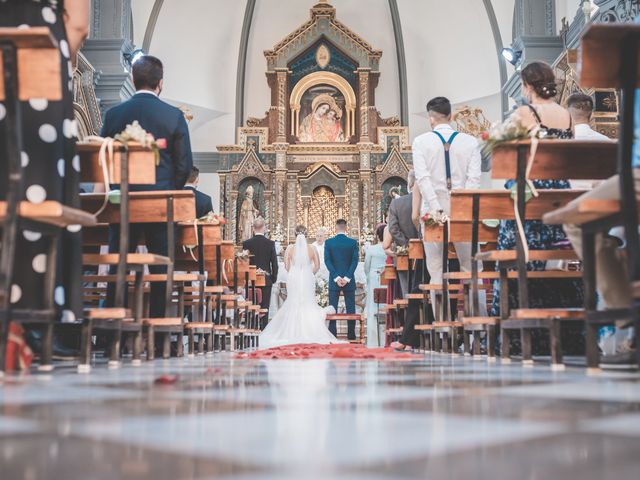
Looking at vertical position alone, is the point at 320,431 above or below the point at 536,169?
below

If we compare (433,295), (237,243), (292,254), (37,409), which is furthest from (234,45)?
(37,409)

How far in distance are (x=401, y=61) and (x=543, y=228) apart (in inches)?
556

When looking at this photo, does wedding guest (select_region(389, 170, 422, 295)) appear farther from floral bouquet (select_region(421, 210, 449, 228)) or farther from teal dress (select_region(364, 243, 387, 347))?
teal dress (select_region(364, 243, 387, 347))

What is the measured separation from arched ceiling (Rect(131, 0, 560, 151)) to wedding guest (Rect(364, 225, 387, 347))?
7.93m

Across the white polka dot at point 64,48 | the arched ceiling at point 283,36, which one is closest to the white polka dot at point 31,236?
the white polka dot at point 64,48

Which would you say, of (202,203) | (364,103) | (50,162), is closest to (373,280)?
(202,203)

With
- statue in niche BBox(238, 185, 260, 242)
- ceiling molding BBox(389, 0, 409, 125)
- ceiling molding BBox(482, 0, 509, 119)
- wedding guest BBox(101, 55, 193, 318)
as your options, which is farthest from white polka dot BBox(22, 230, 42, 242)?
ceiling molding BBox(389, 0, 409, 125)

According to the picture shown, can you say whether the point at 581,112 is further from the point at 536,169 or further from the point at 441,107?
the point at 536,169

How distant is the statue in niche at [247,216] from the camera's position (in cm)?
1614

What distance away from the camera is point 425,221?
4.71m

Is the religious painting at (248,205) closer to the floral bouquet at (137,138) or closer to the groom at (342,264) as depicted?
the groom at (342,264)

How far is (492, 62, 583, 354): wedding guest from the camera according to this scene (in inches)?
150

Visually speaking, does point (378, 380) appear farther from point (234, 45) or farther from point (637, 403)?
point (234, 45)

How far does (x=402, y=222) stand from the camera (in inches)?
272
